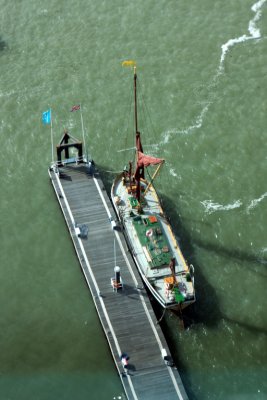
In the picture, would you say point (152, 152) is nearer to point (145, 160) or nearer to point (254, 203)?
point (145, 160)

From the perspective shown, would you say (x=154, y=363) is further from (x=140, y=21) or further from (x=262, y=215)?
(x=140, y=21)

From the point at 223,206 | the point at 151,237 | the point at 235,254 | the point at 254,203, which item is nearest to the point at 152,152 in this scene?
the point at 223,206

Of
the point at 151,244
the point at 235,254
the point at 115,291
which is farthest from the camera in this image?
the point at 235,254

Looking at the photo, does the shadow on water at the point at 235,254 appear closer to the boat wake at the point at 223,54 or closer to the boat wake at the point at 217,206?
the boat wake at the point at 217,206

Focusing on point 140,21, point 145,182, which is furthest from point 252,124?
point 140,21

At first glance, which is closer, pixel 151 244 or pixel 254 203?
pixel 151 244

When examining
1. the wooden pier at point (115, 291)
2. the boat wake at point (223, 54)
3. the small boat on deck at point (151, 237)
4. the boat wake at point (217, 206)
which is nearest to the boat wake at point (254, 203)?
the boat wake at point (217, 206)
